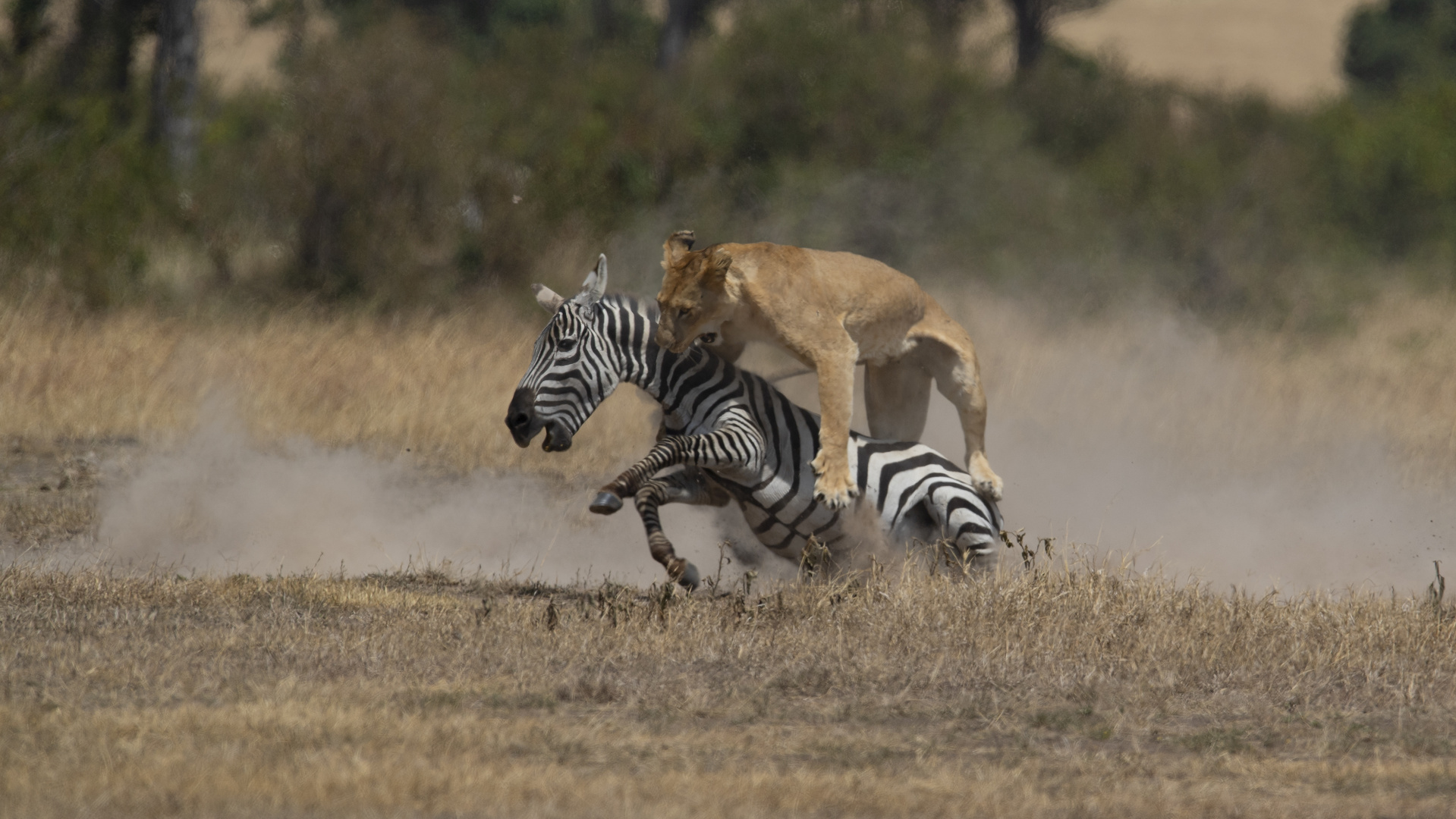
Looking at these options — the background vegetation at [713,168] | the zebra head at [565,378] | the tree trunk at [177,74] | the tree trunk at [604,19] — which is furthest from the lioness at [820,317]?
the tree trunk at [604,19]

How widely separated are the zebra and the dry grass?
573mm

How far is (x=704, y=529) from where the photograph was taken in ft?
37.4

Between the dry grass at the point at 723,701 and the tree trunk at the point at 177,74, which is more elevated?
the tree trunk at the point at 177,74

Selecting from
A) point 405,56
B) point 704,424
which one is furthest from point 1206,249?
point 704,424

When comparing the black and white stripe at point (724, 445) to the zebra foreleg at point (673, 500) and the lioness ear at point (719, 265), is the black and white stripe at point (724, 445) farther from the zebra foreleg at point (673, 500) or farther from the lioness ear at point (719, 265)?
the lioness ear at point (719, 265)

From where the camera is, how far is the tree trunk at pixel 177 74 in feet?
71.0

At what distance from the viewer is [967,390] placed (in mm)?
8727

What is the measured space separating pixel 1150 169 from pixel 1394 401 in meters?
10.9

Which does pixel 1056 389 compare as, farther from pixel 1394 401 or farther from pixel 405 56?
pixel 405 56

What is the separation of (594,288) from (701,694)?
279 cm

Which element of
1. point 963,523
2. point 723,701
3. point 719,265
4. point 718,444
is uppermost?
point 719,265

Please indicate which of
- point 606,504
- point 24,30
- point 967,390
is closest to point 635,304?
point 606,504

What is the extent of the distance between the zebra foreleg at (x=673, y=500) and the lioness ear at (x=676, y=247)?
43.4 inches

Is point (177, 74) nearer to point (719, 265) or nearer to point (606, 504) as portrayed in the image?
point (719, 265)
